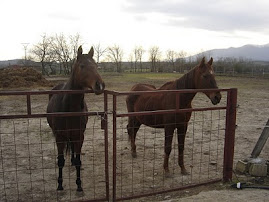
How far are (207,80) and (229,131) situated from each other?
3.13 feet

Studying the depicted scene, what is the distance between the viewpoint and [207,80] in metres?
4.67

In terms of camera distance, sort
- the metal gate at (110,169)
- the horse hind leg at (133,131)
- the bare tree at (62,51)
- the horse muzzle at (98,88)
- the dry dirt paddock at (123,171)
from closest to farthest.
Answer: the horse muzzle at (98,88) → the metal gate at (110,169) → the dry dirt paddock at (123,171) → the horse hind leg at (133,131) → the bare tree at (62,51)

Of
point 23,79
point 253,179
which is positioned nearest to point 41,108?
point 253,179

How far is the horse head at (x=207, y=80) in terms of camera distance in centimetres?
460

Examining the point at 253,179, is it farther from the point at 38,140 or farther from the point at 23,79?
the point at 23,79

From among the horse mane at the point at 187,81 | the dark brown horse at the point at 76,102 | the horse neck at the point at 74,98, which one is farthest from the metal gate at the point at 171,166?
the horse neck at the point at 74,98

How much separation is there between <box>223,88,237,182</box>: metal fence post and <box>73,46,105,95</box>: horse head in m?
2.23

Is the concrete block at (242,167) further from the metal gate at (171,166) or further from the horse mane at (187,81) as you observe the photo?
the horse mane at (187,81)

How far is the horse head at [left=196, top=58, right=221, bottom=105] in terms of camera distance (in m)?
4.60

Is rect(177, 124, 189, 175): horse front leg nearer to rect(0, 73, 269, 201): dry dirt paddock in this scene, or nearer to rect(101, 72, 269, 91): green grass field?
rect(0, 73, 269, 201): dry dirt paddock

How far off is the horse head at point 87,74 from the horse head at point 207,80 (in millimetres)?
1956

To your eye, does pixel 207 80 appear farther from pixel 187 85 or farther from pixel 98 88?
pixel 98 88

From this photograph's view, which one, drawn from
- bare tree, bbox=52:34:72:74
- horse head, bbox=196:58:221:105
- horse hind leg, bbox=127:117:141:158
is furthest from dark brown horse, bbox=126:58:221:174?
bare tree, bbox=52:34:72:74

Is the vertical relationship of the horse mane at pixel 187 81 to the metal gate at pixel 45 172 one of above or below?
above
